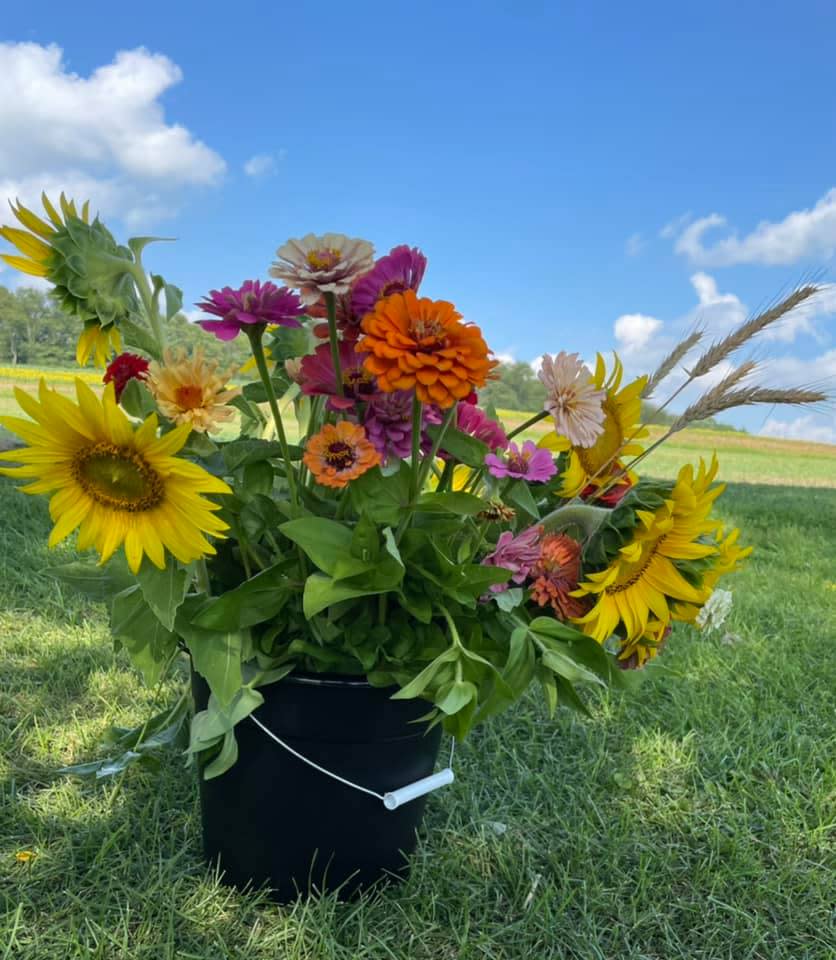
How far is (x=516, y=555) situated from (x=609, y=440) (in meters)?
0.22

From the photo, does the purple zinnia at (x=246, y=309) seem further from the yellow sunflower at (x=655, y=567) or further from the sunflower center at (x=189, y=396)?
the yellow sunflower at (x=655, y=567)

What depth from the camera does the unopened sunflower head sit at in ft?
2.87

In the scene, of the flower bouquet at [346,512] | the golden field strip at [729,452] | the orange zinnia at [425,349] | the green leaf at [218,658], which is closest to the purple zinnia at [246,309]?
the flower bouquet at [346,512]

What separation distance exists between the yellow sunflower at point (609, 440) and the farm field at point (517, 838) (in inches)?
11.7

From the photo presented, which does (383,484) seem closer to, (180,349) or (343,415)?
(343,415)

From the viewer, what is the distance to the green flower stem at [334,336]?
0.79 metres

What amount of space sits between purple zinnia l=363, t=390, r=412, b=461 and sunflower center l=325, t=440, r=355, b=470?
4cm

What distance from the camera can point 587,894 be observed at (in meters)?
1.17

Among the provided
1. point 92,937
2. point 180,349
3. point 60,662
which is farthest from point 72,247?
point 60,662

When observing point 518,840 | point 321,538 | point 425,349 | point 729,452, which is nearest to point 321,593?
point 321,538

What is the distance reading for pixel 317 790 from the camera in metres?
1.04

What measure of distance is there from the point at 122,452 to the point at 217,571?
0.97ft

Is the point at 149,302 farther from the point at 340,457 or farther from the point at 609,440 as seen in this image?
the point at 609,440

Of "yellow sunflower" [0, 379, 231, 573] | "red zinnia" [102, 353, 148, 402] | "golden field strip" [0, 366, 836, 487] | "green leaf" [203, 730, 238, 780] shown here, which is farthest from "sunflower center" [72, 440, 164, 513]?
"golden field strip" [0, 366, 836, 487]
